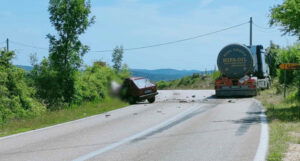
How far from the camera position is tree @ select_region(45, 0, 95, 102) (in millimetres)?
22578

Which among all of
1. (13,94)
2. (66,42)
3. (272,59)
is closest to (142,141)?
(13,94)

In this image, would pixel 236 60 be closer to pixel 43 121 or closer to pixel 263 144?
pixel 43 121

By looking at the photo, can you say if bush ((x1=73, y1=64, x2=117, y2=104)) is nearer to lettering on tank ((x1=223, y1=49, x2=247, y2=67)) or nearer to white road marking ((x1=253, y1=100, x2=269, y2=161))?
lettering on tank ((x1=223, y1=49, x2=247, y2=67))

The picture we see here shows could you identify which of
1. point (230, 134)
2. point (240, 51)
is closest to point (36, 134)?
point (230, 134)

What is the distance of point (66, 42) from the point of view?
23.0 meters

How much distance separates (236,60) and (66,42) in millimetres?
11511

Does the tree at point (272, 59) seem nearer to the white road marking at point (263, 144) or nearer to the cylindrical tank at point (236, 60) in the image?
the cylindrical tank at point (236, 60)

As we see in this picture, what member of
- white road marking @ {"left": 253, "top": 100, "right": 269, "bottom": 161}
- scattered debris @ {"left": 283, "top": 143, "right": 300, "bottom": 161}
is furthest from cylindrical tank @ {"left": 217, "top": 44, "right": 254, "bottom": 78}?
scattered debris @ {"left": 283, "top": 143, "right": 300, "bottom": 161}

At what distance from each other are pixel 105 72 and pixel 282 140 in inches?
703

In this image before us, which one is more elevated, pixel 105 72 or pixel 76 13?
pixel 76 13

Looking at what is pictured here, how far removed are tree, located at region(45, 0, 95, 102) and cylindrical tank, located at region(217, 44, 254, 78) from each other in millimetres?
10003

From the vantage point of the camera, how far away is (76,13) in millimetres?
22641

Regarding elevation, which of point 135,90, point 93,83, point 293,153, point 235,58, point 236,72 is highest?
point 235,58

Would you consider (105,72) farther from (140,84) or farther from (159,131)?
(159,131)
